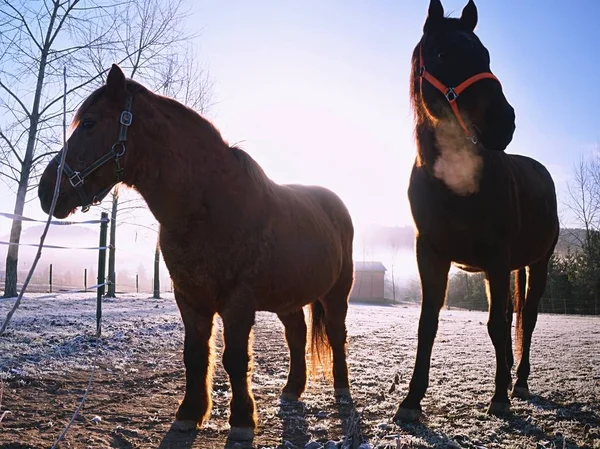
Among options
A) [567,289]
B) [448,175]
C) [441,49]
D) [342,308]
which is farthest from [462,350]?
[567,289]

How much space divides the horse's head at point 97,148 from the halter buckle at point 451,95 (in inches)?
85.7

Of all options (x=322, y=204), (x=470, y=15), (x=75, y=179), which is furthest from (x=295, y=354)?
(x=470, y=15)

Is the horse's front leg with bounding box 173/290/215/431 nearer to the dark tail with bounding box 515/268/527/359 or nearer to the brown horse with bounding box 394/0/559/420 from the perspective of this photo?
the brown horse with bounding box 394/0/559/420

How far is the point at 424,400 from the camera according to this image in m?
4.11

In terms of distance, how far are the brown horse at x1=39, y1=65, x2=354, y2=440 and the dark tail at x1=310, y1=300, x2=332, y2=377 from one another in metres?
1.27

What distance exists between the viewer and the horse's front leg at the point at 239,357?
124 inches

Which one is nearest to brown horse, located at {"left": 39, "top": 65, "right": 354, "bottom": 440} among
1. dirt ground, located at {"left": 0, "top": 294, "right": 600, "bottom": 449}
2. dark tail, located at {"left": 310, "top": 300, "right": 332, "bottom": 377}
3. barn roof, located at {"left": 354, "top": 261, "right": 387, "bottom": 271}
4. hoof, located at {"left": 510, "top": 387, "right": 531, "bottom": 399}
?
dirt ground, located at {"left": 0, "top": 294, "right": 600, "bottom": 449}

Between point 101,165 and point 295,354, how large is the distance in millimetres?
2486

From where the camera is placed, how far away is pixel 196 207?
3227 mm

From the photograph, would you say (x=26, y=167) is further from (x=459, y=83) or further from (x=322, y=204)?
(x=459, y=83)

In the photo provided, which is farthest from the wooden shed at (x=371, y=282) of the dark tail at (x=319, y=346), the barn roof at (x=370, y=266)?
the dark tail at (x=319, y=346)

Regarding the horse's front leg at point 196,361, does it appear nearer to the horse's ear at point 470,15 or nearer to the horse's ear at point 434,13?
the horse's ear at point 434,13

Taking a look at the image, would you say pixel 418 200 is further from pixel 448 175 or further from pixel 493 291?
pixel 493 291

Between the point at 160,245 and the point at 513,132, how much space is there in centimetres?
251
